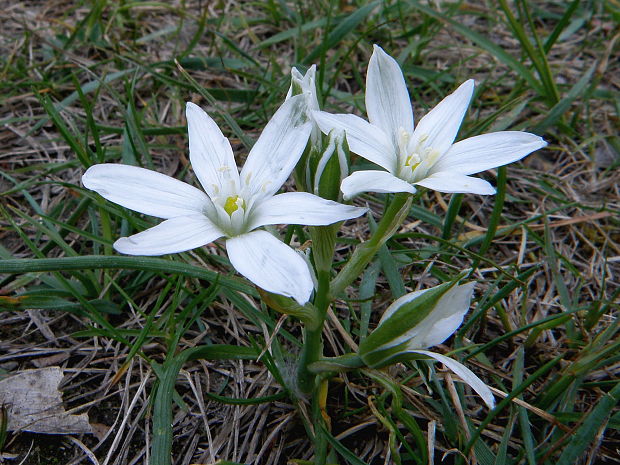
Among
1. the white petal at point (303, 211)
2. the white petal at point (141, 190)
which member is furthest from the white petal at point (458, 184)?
the white petal at point (141, 190)

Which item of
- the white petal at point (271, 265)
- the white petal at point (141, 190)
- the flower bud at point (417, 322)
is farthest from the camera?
the flower bud at point (417, 322)

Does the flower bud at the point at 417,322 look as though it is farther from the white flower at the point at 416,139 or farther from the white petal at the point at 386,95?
the white petal at the point at 386,95

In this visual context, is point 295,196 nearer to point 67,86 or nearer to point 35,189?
point 35,189

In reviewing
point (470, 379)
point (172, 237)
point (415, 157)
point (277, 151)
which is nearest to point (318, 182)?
point (277, 151)

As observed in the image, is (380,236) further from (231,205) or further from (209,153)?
(209,153)

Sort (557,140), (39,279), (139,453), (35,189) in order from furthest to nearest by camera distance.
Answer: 1. (557,140)
2. (35,189)
3. (39,279)
4. (139,453)

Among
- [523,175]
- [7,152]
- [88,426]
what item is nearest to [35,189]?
[7,152]

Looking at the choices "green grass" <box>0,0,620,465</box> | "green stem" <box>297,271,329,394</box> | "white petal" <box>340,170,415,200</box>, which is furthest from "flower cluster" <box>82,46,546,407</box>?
"green grass" <box>0,0,620,465</box>
